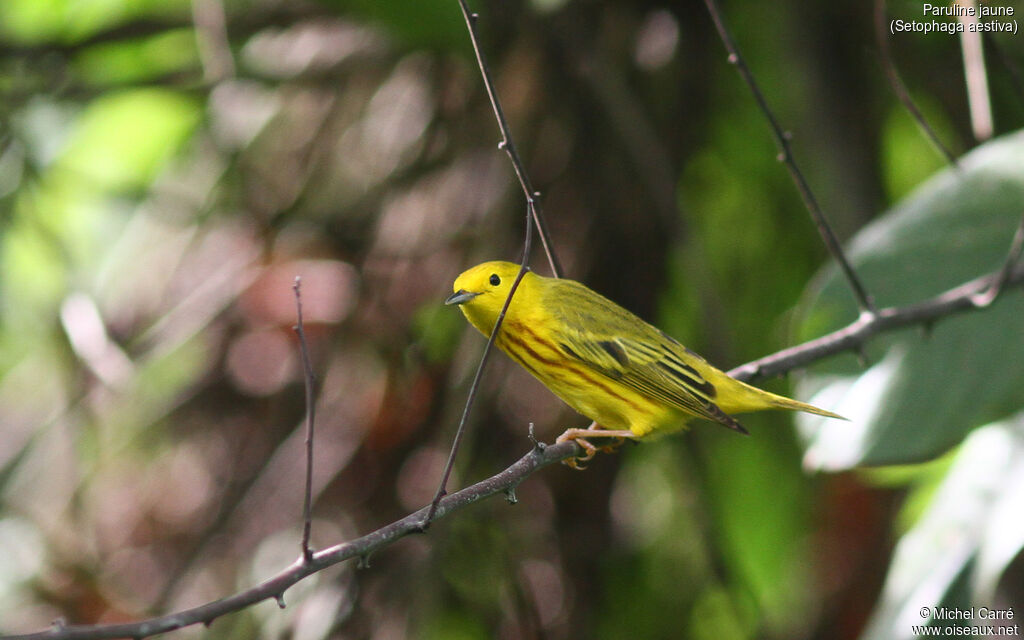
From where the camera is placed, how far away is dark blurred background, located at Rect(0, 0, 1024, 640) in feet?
7.83

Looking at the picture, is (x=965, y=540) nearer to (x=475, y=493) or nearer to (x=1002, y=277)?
(x=1002, y=277)

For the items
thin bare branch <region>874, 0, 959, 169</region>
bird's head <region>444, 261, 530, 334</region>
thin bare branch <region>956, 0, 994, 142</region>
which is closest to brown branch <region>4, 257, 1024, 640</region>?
thin bare branch <region>874, 0, 959, 169</region>

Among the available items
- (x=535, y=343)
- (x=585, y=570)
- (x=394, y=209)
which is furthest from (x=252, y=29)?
(x=585, y=570)

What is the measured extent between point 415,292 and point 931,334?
1365 mm

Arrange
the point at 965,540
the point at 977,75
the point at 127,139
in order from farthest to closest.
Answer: the point at 127,139, the point at 977,75, the point at 965,540

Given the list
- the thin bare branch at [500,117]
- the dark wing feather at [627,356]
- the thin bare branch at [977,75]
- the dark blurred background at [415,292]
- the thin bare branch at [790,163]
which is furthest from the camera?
the dark blurred background at [415,292]

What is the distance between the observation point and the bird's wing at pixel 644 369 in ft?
5.27

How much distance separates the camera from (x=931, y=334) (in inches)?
67.9

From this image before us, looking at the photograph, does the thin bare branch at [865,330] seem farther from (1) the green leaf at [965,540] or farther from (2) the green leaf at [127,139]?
(2) the green leaf at [127,139]

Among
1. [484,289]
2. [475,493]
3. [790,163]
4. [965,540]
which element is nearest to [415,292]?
[484,289]

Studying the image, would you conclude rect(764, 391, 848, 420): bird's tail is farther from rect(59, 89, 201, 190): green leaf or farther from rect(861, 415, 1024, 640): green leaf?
rect(59, 89, 201, 190): green leaf

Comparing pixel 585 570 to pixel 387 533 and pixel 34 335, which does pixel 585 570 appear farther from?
pixel 34 335

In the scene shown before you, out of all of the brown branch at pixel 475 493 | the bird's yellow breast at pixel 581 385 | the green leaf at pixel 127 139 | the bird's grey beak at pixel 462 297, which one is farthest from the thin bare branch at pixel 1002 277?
the green leaf at pixel 127 139

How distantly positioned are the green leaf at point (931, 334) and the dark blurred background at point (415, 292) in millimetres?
472
